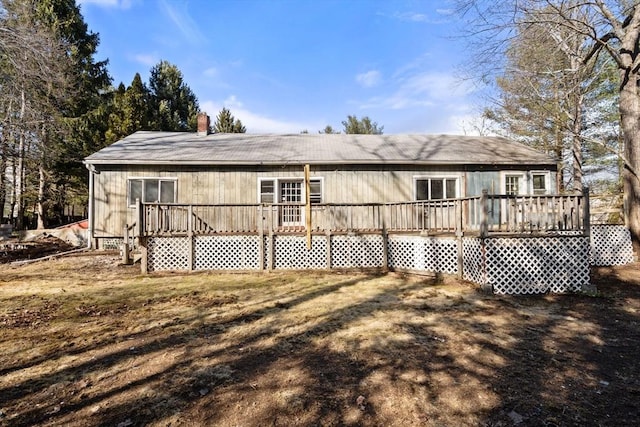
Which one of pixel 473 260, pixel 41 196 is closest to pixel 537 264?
pixel 473 260

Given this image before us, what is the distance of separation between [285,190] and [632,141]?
34.8ft

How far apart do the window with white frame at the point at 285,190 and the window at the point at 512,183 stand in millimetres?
6996

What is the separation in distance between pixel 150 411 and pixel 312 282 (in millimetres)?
5551

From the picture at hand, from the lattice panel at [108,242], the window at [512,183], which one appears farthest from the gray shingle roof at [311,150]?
the lattice panel at [108,242]

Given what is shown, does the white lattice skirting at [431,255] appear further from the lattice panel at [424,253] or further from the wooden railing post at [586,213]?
the wooden railing post at [586,213]

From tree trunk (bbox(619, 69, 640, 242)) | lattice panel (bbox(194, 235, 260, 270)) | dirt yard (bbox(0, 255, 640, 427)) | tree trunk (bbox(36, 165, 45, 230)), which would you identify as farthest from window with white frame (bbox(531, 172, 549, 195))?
tree trunk (bbox(36, 165, 45, 230))

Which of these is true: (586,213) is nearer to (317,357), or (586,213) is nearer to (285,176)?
(317,357)

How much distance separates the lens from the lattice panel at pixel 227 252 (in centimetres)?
955

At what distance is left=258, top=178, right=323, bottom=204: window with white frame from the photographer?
1280 centimetres

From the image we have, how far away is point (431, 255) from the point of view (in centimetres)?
870

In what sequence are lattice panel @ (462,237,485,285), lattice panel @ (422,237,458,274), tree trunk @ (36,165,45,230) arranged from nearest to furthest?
lattice panel @ (462,237,485,285) < lattice panel @ (422,237,458,274) < tree trunk @ (36,165,45,230)

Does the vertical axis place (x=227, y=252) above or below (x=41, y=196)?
below

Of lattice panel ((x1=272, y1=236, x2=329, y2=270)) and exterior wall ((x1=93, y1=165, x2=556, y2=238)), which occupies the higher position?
exterior wall ((x1=93, y1=165, x2=556, y2=238))

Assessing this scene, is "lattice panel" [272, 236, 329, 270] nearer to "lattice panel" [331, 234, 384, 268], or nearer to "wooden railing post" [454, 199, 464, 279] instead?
"lattice panel" [331, 234, 384, 268]
